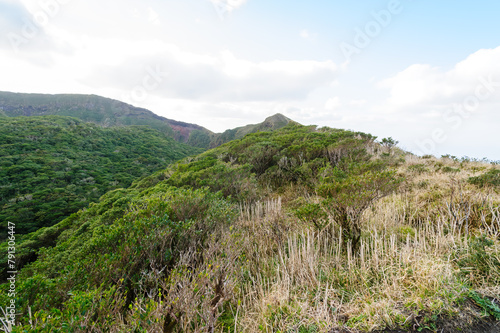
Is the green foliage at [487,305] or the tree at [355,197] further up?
the tree at [355,197]

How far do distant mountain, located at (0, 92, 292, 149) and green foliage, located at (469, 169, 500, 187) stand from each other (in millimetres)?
57721

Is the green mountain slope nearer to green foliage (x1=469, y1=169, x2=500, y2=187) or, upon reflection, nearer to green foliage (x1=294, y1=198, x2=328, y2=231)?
green foliage (x1=294, y1=198, x2=328, y2=231)

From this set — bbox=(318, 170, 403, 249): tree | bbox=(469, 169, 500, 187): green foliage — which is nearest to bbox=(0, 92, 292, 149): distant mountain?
bbox=(469, 169, 500, 187): green foliage

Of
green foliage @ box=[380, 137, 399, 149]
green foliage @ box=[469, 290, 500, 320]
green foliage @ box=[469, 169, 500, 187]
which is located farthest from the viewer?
green foliage @ box=[380, 137, 399, 149]

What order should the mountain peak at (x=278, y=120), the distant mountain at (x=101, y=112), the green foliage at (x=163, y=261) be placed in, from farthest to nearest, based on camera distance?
the distant mountain at (x=101, y=112)
the mountain peak at (x=278, y=120)
the green foliage at (x=163, y=261)

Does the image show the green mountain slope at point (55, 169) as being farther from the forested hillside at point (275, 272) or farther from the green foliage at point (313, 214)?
the green foliage at point (313, 214)

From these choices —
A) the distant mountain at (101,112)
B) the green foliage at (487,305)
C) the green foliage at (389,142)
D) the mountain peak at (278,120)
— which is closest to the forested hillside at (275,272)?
the green foliage at (487,305)

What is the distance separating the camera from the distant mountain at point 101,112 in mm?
69688

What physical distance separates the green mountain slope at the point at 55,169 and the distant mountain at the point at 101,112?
35692 mm

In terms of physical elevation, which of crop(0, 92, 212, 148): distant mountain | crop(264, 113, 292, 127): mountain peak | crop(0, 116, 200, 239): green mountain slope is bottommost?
crop(0, 116, 200, 239): green mountain slope

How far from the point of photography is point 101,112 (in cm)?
8319

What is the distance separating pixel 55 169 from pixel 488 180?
30762mm

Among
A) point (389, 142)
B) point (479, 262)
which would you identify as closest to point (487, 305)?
point (479, 262)

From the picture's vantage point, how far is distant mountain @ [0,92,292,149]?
69.7 metres
